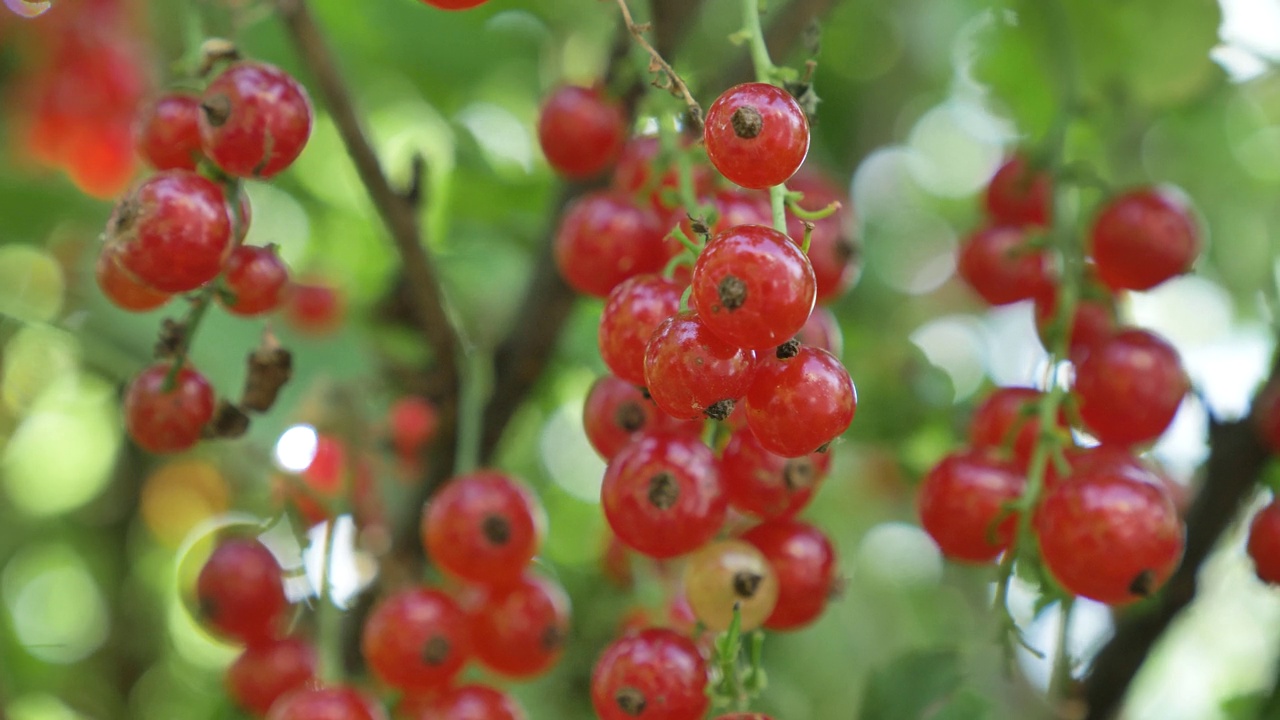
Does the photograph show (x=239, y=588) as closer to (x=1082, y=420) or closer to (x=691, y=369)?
(x=691, y=369)

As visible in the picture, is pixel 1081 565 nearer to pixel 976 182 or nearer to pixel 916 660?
pixel 916 660

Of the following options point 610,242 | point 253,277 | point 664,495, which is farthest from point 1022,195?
point 253,277

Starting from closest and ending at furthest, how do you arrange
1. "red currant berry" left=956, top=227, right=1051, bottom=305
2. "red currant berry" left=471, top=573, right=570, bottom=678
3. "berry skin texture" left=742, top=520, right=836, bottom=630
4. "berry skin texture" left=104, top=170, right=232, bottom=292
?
"berry skin texture" left=104, top=170, right=232, bottom=292 < "berry skin texture" left=742, top=520, right=836, bottom=630 < "red currant berry" left=471, top=573, right=570, bottom=678 < "red currant berry" left=956, top=227, right=1051, bottom=305

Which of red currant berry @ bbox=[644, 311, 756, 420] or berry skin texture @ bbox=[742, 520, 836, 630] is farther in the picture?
berry skin texture @ bbox=[742, 520, 836, 630]

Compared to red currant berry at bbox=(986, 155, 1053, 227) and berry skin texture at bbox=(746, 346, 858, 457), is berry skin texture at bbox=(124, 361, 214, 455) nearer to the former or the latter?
berry skin texture at bbox=(746, 346, 858, 457)

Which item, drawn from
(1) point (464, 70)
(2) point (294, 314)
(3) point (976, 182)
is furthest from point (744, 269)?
(3) point (976, 182)

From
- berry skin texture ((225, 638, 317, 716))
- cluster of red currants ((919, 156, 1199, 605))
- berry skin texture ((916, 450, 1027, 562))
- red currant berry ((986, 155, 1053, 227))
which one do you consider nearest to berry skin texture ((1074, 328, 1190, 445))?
cluster of red currants ((919, 156, 1199, 605))
